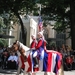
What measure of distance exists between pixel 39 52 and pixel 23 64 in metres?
0.92

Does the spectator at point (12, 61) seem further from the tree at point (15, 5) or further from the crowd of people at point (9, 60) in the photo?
the tree at point (15, 5)

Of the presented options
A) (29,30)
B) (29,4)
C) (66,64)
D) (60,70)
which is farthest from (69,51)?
(29,30)

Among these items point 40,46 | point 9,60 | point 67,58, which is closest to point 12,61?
point 9,60

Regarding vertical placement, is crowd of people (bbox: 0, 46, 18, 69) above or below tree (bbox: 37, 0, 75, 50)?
below

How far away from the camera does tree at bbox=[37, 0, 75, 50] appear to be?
24.5m

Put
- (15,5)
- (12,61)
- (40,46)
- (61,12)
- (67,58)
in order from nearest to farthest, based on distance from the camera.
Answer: (40,46) → (12,61) → (67,58) → (15,5) → (61,12)

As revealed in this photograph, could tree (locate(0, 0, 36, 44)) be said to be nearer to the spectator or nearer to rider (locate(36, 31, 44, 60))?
the spectator

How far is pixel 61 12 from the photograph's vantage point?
27.9 metres

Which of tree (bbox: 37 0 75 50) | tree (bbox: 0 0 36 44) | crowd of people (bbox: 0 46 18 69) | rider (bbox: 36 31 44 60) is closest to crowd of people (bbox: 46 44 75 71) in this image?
crowd of people (bbox: 0 46 18 69)

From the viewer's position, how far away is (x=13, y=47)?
10188mm

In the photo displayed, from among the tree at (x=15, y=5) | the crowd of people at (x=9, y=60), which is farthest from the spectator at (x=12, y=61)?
the tree at (x=15, y=5)

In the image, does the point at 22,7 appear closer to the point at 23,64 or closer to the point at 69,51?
the point at 69,51

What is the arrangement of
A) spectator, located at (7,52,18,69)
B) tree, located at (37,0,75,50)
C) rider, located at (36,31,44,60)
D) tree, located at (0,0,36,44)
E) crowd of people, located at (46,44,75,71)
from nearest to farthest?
rider, located at (36,31,44,60) < spectator, located at (7,52,18,69) < crowd of people, located at (46,44,75,71) < tree, located at (0,0,36,44) < tree, located at (37,0,75,50)

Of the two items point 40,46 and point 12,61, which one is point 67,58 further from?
point 40,46
